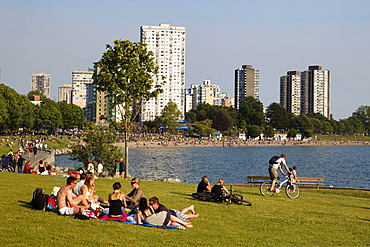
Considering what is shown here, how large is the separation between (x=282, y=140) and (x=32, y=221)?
17541cm

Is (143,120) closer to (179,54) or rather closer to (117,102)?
(179,54)

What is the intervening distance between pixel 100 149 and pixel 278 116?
529 feet

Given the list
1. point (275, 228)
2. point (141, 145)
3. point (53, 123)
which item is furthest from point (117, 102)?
point (141, 145)

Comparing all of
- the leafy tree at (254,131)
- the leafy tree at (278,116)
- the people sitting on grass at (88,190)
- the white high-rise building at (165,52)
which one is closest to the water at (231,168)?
the people sitting on grass at (88,190)

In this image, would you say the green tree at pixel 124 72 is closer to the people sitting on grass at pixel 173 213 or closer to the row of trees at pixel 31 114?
the people sitting on grass at pixel 173 213

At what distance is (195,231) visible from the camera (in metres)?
11.6

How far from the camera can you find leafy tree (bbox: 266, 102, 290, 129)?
622ft

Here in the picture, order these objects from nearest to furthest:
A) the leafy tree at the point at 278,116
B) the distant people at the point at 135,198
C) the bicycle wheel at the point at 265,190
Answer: the distant people at the point at 135,198 < the bicycle wheel at the point at 265,190 < the leafy tree at the point at 278,116

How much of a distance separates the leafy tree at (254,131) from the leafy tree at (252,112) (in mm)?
11013

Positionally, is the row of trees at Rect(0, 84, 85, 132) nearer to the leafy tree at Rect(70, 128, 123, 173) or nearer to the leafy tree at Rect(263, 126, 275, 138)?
the leafy tree at Rect(70, 128, 123, 173)

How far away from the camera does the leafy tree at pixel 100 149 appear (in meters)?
35.1

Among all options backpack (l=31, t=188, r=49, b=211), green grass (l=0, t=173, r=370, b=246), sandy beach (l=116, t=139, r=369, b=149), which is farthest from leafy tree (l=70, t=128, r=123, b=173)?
sandy beach (l=116, t=139, r=369, b=149)

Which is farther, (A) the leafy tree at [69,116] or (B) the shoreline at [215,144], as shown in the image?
(A) the leafy tree at [69,116]

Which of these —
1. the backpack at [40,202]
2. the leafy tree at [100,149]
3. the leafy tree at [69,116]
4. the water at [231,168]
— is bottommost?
the water at [231,168]
